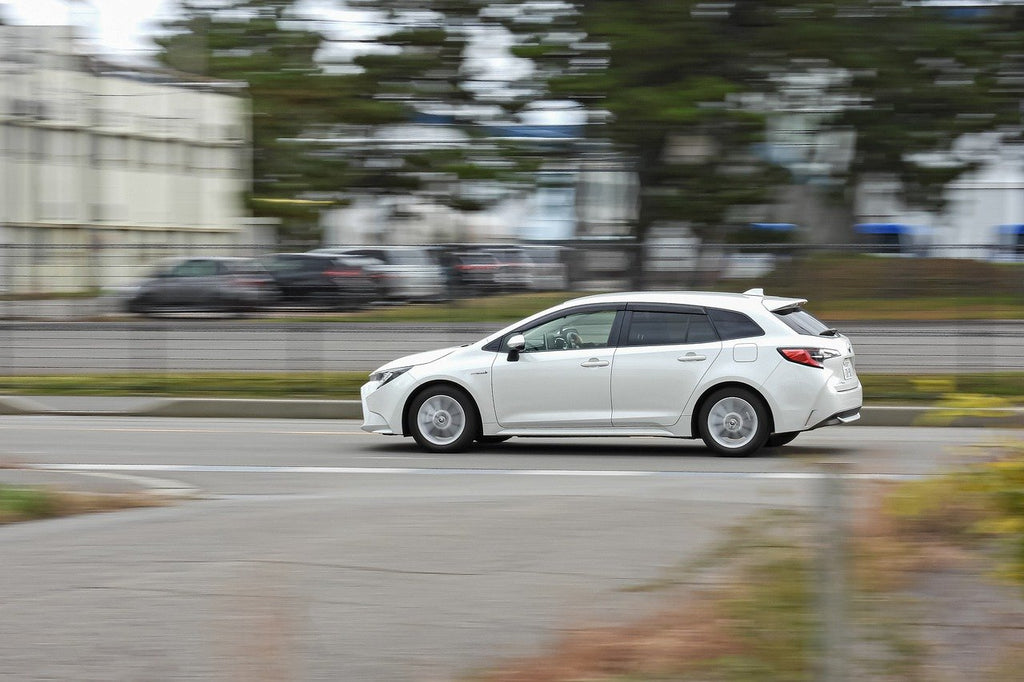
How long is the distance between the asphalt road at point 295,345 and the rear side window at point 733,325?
639 cm

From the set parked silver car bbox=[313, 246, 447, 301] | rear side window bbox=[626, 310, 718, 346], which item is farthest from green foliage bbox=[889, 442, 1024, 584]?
parked silver car bbox=[313, 246, 447, 301]

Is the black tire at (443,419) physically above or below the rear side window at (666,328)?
below

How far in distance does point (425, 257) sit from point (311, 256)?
1729 millimetres

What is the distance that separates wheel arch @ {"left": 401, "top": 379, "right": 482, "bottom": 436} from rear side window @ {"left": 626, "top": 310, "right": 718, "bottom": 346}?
1481 mm

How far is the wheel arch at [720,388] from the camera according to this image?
11836mm

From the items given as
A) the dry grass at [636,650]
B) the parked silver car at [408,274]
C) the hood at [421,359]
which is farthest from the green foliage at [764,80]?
the dry grass at [636,650]

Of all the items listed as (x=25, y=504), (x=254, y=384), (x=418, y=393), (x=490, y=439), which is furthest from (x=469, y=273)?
(x=25, y=504)

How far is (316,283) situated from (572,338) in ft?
26.2

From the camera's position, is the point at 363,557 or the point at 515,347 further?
the point at 515,347

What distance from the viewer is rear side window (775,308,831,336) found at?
12.1 m

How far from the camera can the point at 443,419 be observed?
489 inches

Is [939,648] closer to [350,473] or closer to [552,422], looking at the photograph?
[350,473]

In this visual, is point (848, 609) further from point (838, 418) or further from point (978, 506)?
point (838, 418)

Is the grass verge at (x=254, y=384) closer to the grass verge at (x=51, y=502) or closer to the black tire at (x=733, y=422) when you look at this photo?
the black tire at (x=733, y=422)
